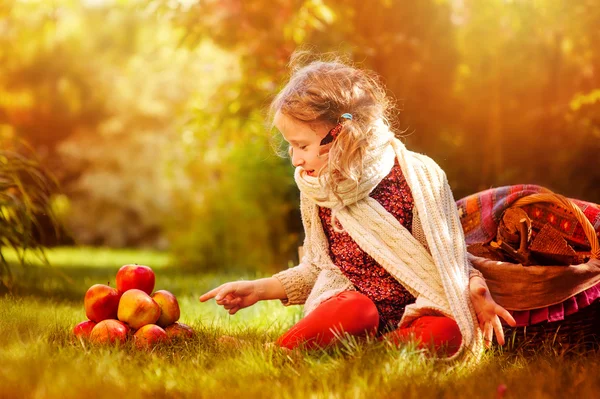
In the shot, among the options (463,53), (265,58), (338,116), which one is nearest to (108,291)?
(338,116)

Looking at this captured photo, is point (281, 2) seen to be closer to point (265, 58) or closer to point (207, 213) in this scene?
point (265, 58)

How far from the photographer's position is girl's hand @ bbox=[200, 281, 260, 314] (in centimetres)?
275

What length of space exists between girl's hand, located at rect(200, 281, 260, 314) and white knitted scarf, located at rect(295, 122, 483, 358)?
30 cm

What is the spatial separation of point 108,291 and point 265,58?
3.01 m

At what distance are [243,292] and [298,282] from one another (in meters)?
0.25

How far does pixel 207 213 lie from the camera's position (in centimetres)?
750

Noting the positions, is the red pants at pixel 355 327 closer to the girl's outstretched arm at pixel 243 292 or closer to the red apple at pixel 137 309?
the girl's outstretched arm at pixel 243 292

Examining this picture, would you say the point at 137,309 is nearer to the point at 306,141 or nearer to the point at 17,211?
the point at 306,141

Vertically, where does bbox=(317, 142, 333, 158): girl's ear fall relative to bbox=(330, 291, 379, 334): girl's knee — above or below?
above

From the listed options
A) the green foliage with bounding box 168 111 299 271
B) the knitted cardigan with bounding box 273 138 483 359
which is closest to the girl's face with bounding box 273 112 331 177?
the knitted cardigan with bounding box 273 138 483 359

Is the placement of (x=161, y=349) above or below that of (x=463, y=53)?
below

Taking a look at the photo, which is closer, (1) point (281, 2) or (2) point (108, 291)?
(2) point (108, 291)

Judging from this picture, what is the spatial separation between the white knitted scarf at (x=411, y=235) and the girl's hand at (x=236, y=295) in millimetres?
301

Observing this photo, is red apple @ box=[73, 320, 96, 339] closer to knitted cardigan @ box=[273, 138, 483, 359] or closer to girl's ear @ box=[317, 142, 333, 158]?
knitted cardigan @ box=[273, 138, 483, 359]
